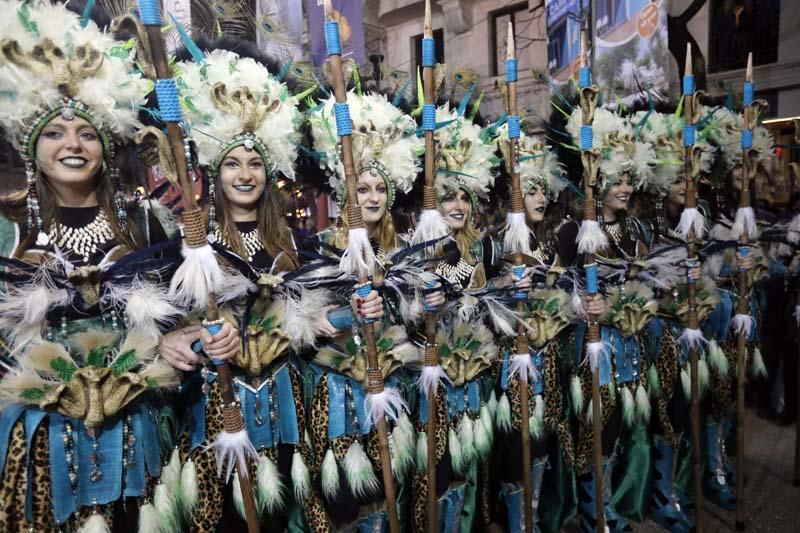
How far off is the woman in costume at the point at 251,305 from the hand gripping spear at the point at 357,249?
0.90 feet

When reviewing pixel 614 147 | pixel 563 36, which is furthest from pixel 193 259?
pixel 563 36

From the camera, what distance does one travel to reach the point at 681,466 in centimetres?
360

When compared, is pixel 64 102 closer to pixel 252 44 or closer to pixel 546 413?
pixel 252 44

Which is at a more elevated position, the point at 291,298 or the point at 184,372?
the point at 291,298

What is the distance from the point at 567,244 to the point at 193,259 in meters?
2.61

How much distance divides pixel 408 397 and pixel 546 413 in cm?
97

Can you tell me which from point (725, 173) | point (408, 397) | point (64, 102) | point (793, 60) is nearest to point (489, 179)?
point (408, 397)

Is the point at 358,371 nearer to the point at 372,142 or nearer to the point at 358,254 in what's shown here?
the point at 358,254

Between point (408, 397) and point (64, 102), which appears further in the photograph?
point (408, 397)

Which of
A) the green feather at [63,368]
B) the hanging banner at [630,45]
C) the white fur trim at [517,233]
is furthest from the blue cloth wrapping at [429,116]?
the hanging banner at [630,45]

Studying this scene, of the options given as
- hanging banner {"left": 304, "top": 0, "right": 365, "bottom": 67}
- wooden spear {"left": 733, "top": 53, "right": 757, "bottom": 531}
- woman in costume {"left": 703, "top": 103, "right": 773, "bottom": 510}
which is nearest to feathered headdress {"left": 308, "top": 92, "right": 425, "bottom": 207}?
hanging banner {"left": 304, "top": 0, "right": 365, "bottom": 67}

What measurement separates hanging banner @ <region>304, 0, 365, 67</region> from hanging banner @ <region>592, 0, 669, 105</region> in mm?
2947

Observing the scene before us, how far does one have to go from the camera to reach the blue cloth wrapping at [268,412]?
79.6 inches

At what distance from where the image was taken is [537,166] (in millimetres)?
3551
